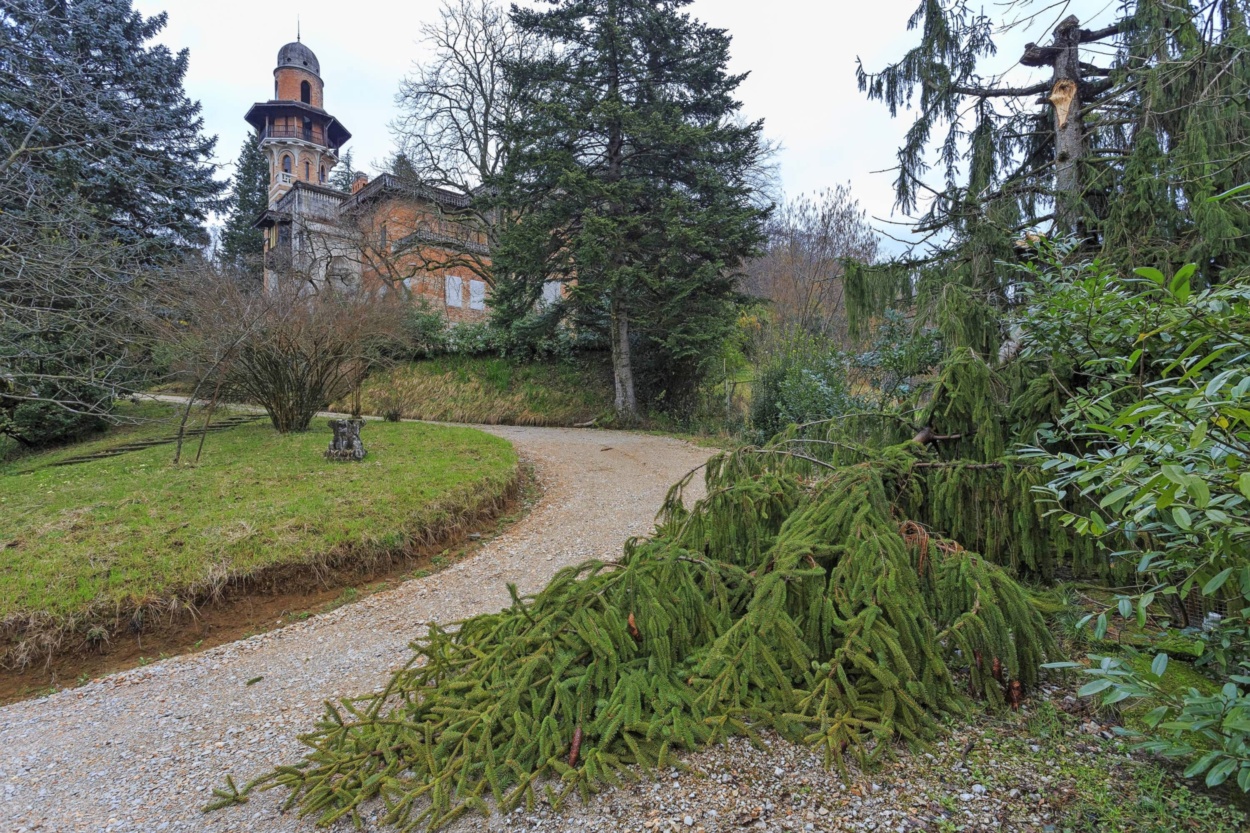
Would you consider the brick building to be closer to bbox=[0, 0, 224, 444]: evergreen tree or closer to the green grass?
bbox=[0, 0, 224, 444]: evergreen tree

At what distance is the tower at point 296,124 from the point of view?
27578 millimetres

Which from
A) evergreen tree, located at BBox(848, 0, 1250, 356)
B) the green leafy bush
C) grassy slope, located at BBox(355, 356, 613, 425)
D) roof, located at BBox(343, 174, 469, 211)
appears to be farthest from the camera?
roof, located at BBox(343, 174, 469, 211)

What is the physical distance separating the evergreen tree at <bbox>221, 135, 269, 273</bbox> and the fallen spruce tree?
107 feet

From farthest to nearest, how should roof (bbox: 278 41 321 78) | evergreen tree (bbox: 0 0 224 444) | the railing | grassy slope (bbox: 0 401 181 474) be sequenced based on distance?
roof (bbox: 278 41 321 78), the railing, grassy slope (bbox: 0 401 181 474), evergreen tree (bbox: 0 0 224 444)

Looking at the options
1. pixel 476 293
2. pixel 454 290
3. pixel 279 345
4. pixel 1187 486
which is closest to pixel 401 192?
pixel 454 290

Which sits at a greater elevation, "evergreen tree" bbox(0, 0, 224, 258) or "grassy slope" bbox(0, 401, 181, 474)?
"evergreen tree" bbox(0, 0, 224, 258)

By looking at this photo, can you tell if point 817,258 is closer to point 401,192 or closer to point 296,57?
point 401,192

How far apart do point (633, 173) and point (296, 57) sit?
28354 mm

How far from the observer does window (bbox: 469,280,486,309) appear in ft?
72.0

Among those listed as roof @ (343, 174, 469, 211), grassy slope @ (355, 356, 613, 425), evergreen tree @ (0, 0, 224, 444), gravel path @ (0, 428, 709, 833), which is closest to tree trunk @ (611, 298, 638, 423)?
grassy slope @ (355, 356, 613, 425)

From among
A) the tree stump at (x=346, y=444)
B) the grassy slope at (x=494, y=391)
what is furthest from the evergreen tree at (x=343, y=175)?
the tree stump at (x=346, y=444)

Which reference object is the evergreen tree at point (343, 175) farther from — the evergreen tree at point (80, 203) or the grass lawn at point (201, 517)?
the grass lawn at point (201, 517)

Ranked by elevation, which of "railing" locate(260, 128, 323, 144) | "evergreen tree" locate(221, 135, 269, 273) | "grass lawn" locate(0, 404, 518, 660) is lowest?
"grass lawn" locate(0, 404, 518, 660)

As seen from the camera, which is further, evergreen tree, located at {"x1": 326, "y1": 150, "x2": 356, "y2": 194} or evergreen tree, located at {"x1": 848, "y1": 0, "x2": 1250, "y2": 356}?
evergreen tree, located at {"x1": 326, "y1": 150, "x2": 356, "y2": 194}
